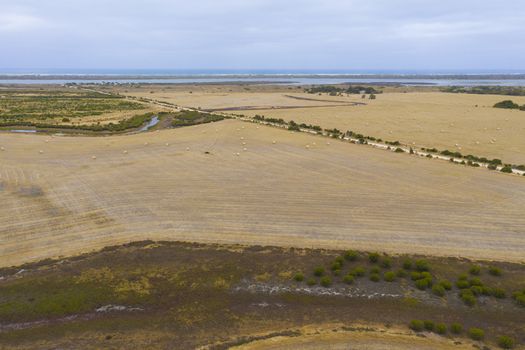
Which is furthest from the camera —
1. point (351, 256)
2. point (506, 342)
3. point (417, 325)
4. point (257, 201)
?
point (257, 201)

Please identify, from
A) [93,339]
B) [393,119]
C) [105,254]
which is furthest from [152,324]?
[393,119]

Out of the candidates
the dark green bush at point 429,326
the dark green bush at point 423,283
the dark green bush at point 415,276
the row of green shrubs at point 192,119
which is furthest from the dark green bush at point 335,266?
the row of green shrubs at point 192,119

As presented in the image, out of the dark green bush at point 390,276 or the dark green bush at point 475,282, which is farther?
the dark green bush at point 390,276

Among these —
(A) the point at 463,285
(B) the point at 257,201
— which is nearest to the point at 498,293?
(A) the point at 463,285

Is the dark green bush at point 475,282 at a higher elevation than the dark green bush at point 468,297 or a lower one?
higher

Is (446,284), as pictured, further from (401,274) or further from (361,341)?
(361,341)

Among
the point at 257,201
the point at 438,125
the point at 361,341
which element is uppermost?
the point at 438,125

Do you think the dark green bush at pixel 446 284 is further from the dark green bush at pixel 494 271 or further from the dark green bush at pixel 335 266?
the dark green bush at pixel 335 266
